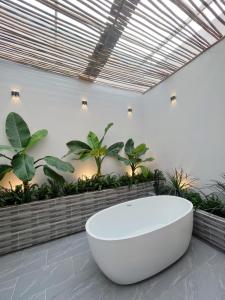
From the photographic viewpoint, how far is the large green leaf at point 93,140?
3748mm

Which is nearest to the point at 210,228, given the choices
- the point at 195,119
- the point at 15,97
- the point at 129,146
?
the point at 195,119

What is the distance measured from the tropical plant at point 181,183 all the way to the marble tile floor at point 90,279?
0.98 meters

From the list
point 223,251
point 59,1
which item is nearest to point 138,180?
point 223,251

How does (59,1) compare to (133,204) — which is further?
(133,204)

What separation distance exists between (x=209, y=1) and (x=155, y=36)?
74 centimetres

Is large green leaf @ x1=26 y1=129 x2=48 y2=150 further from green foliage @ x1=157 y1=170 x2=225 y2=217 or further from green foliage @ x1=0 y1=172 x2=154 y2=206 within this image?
green foliage @ x1=157 y1=170 x2=225 y2=217

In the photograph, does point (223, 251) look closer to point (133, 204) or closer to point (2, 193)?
point (133, 204)

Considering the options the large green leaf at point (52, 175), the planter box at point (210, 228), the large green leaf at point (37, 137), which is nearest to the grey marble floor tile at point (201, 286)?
the planter box at point (210, 228)

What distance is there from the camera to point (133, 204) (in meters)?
2.88

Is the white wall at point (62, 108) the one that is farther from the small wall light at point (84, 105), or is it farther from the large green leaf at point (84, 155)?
the large green leaf at point (84, 155)

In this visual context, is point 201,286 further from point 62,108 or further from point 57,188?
point 62,108

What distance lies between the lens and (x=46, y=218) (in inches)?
111

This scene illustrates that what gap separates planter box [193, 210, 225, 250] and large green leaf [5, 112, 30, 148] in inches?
126

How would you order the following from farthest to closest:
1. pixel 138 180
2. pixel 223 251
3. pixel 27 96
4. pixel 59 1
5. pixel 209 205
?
1. pixel 138 180
2. pixel 27 96
3. pixel 209 205
4. pixel 223 251
5. pixel 59 1
